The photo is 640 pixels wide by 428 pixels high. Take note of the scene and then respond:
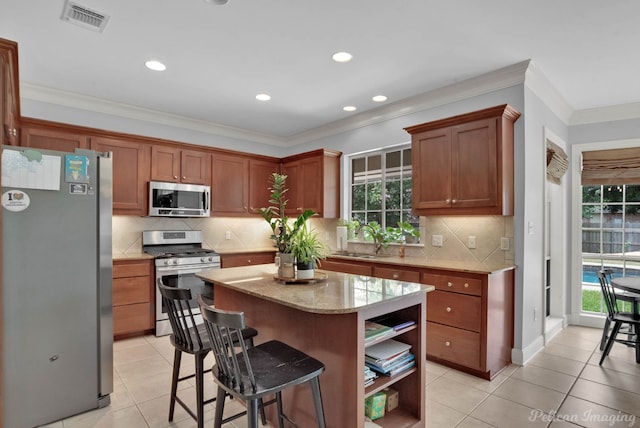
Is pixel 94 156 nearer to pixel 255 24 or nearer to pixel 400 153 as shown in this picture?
pixel 255 24

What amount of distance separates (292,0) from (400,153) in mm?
2540

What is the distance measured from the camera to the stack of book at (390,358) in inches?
75.6

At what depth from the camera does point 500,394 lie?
2.63 m

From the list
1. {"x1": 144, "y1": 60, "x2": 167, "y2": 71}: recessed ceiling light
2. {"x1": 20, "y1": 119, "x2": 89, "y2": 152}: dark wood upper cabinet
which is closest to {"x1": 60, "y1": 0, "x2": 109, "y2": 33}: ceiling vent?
{"x1": 144, "y1": 60, "x2": 167, "y2": 71}: recessed ceiling light

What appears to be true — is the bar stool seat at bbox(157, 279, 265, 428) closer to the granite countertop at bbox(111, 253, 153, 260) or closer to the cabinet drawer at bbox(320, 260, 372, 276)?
the cabinet drawer at bbox(320, 260, 372, 276)

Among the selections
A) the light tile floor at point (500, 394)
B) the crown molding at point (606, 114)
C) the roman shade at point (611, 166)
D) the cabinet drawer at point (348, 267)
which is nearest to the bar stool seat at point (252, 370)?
the light tile floor at point (500, 394)

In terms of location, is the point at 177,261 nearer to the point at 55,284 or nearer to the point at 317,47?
the point at 55,284

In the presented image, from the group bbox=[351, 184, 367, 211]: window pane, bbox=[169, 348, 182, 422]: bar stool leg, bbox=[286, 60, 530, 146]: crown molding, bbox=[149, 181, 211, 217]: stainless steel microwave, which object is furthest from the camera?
bbox=[351, 184, 367, 211]: window pane

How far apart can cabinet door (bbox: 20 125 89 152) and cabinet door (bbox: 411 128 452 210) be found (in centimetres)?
367

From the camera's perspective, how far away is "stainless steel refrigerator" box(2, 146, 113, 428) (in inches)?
83.4

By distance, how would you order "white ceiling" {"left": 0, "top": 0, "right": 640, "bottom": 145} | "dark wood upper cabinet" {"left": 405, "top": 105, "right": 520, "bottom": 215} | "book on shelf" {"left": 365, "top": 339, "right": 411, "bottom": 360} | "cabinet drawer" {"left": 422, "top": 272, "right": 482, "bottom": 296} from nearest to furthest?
"book on shelf" {"left": 365, "top": 339, "right": 411, "bottom": 360} < "white ceiling" {"left": 0, "top": 0, "right": 640, "bottom": 145} < "cabinet drawer" {"left": 422, "top": 272, "right": 482, "bottom": 296} < "dark wood upper cabinet" {"left": 405, "top": 105, "right": 520, "bottom": 215}

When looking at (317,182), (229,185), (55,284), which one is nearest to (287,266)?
(55,284)

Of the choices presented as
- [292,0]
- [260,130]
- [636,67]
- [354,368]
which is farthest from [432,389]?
[260,130]

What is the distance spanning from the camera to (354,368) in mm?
1692
